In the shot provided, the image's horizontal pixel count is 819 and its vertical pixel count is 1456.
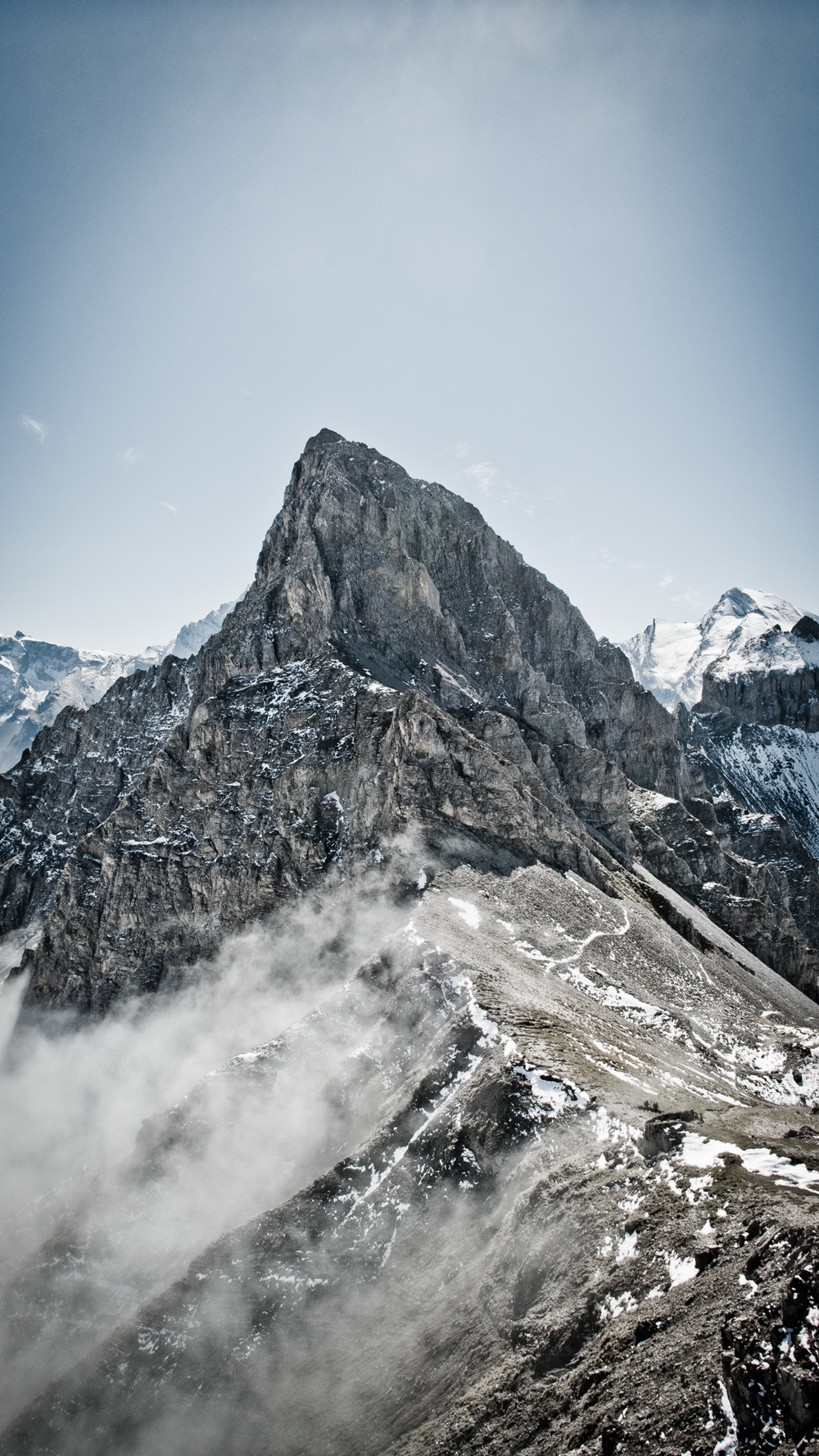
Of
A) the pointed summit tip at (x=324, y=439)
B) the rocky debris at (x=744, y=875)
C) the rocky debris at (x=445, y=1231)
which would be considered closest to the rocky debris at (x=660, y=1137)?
the rocky debris at (x=445, y=1231)

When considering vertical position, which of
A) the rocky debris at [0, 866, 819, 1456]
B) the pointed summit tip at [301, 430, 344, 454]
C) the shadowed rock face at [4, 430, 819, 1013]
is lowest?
the rocky debris at [0, 866, 819, 1456]

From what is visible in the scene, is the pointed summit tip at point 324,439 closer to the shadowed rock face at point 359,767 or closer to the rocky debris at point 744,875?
the shadowed rock face at point 359,767

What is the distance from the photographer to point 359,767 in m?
88.8

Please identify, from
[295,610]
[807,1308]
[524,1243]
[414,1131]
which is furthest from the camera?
[295,610]

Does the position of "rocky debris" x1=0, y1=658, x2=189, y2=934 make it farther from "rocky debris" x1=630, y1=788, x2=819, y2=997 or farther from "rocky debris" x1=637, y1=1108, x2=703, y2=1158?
"rocky debris" x1=637, y1=1108, x2=703, y2=1158

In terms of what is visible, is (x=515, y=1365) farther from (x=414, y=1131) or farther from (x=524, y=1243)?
(x=414, y=1131)

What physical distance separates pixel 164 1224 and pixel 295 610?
84.6 m

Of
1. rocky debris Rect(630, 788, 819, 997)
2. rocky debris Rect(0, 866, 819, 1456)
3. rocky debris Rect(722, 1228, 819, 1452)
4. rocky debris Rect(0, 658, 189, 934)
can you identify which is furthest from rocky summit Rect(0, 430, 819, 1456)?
rocky debris Rect(0, 658, 189, 934)

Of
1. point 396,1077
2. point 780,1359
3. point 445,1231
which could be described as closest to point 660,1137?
point 780,1359

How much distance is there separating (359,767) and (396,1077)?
47386 millimetres

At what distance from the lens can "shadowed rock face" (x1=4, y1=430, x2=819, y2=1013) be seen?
3305 inches

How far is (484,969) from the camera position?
172 feet

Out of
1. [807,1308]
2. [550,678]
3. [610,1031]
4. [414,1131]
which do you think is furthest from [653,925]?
[550,678]

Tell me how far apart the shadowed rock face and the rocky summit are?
2.09 ft
